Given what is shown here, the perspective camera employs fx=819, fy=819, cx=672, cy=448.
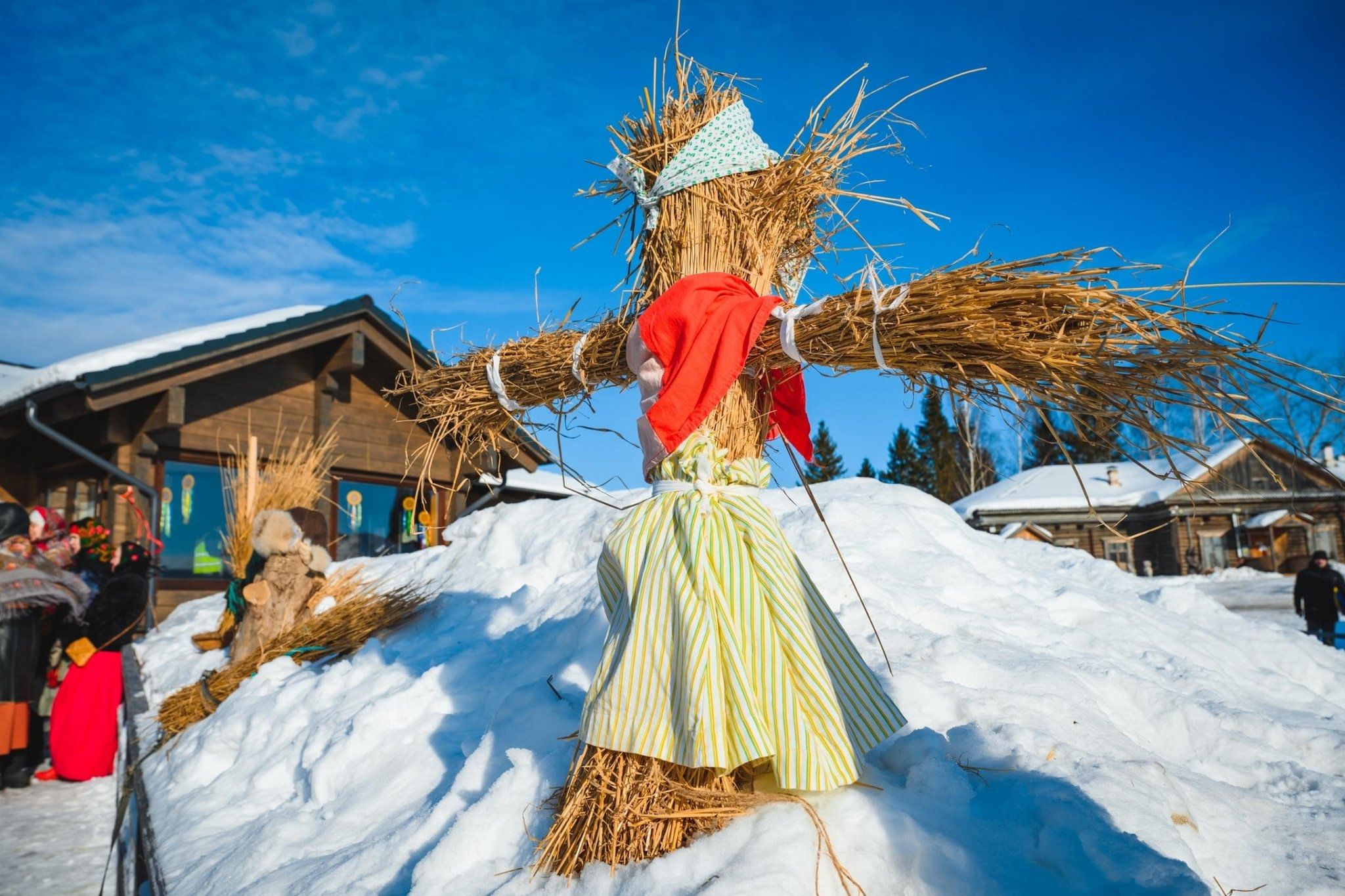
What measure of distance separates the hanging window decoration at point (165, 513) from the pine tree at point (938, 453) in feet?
93.6

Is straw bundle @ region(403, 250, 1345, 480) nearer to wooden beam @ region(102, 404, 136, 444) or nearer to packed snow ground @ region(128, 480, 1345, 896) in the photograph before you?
packed snow ground @ region(128, 480, 1345, 896)

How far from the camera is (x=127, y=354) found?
7.84 metres

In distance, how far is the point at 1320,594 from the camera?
9406 millimetres

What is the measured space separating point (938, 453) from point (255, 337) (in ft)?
108

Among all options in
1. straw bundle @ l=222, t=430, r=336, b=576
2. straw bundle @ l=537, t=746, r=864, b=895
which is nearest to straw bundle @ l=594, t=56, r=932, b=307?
straw bundle @ l=537, t=746, r=864, b=895

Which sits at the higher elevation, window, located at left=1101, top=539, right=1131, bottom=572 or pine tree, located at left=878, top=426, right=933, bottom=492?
pine tree, located at left=878, top=426, right=933, bottom=492

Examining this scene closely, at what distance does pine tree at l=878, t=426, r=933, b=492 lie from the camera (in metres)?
38.0

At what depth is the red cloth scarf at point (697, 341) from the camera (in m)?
2.24

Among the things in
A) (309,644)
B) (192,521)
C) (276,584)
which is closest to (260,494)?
(276,584)

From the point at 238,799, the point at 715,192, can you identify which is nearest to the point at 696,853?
the point at 715,192

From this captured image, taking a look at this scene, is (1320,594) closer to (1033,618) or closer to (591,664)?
(1033,618)

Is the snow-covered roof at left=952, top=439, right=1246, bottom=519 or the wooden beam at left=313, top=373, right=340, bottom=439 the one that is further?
the snow-covered roof at left=952, top=439, right=1246, bottom=519

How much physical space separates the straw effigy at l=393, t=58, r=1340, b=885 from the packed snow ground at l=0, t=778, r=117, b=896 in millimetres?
2780

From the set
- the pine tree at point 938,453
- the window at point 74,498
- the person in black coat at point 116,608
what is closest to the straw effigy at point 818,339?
the person in black coat at point 116,608
